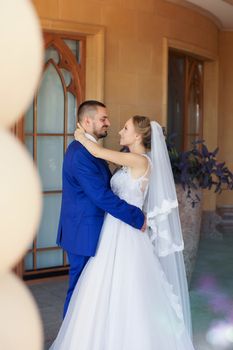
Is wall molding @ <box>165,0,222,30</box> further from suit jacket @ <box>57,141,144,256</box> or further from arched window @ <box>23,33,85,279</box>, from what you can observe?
suit jacket @ <box>57,141,144,256</box>

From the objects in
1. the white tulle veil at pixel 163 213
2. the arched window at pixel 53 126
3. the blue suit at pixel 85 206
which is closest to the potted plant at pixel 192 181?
→ the arched window at pixel 53 126

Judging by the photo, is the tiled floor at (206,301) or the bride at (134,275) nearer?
the bride at (134,275)

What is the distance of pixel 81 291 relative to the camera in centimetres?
283

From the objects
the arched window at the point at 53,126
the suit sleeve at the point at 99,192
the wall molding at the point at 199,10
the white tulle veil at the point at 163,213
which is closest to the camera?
the suit sleeve at the point at 99,192

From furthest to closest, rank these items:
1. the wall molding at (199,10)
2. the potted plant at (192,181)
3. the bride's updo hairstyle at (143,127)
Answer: the wall molding at (199,10) → the potted plant at (192,181) → the bride's updo hairstyle at (143,127)

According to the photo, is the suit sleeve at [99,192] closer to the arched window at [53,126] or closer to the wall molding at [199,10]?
the arched window at [53,126]

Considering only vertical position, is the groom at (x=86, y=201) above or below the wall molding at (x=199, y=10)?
below

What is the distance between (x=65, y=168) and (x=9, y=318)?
2351 millimetres

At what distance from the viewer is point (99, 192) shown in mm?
2668

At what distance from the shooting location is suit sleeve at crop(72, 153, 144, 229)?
8.77 feet

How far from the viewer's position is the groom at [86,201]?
2.70 metres

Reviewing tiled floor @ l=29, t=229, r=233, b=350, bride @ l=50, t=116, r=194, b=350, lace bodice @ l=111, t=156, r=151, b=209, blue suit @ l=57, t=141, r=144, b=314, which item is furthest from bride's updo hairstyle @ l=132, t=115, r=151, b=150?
tiled floor @ l=29, t=229, r=233, b=350

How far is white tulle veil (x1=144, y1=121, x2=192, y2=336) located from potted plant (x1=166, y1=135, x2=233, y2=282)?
4.20 feet

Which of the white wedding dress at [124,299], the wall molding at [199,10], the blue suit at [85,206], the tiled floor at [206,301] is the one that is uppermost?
the wall molding at [199,10]
